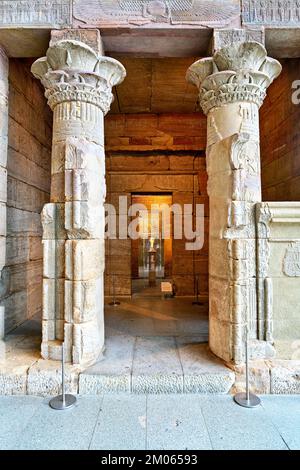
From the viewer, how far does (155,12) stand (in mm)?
3238

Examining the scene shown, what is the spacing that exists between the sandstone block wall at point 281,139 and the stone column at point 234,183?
146cm

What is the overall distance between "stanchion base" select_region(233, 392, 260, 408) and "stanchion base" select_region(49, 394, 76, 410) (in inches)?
66.8

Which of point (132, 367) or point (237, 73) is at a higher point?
point (237, 73)

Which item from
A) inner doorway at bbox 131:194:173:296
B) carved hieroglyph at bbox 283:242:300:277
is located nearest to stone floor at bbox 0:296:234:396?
carved hieroglyph at bbox 283:242:300:277

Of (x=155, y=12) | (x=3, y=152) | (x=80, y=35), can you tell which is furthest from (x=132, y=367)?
(x=155, y=12)

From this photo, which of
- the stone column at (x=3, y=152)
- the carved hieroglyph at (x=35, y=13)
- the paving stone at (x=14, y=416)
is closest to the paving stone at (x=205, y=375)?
the paving stone at (x=14, y=416)

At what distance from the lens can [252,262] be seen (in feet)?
10.2

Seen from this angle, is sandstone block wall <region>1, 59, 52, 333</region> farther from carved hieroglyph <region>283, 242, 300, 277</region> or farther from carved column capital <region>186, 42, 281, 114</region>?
carved hieroglyph <region>283, 242, 300, 277</region>

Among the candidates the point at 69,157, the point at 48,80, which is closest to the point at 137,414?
the point at 69,157

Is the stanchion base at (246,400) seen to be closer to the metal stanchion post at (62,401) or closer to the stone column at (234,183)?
the stone column at (234,183)

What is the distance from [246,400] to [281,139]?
171 inches

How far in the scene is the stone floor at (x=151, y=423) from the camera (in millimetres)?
2123

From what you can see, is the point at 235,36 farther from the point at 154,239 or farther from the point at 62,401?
the point at 154,239
